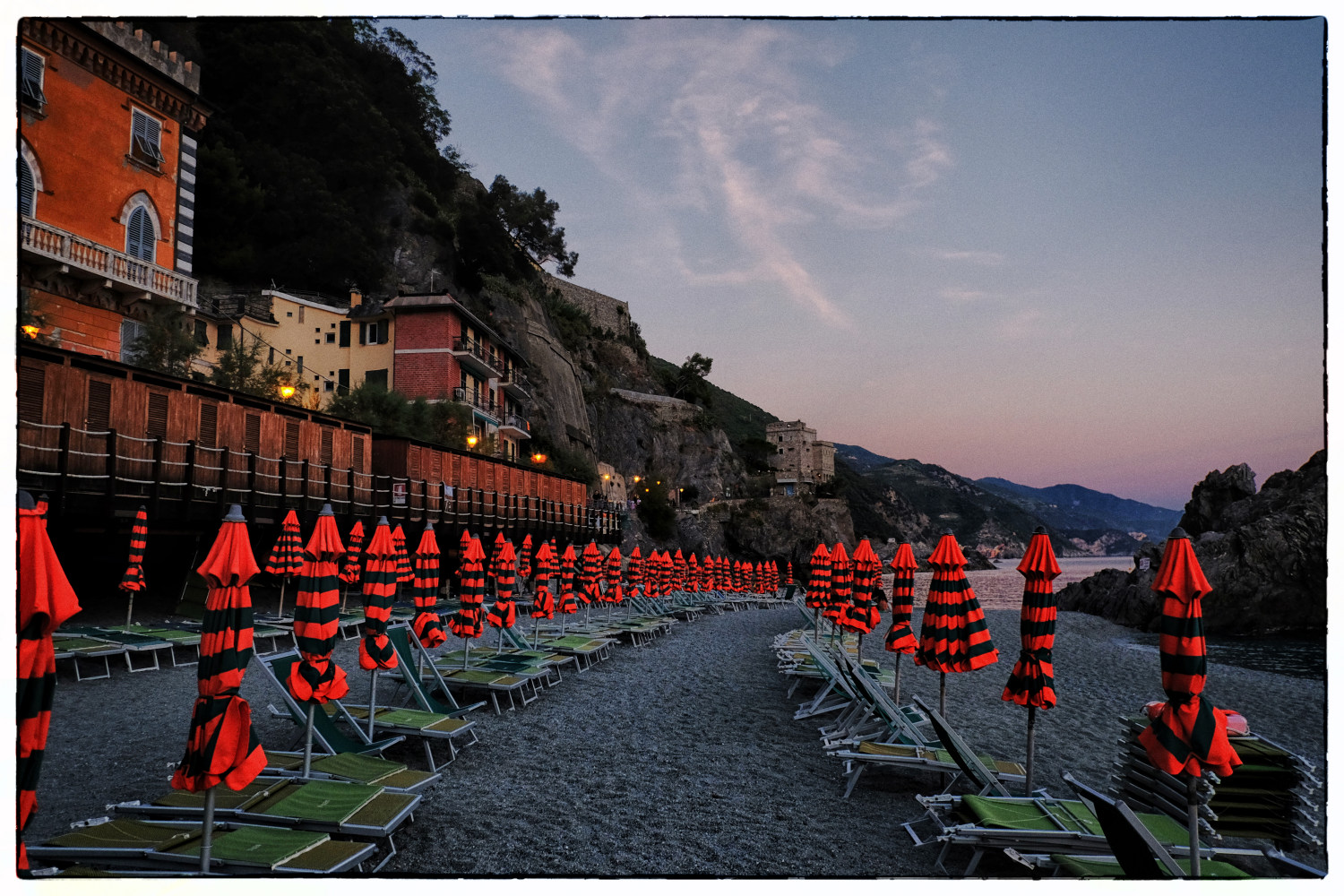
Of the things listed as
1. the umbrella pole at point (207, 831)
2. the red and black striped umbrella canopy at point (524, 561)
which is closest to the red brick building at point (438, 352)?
the red and black striped umbrella canopy at point (524, 561)

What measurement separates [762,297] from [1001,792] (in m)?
32.7

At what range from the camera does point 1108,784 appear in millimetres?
8227

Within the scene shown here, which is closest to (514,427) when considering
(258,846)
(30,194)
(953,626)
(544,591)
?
(30,194)

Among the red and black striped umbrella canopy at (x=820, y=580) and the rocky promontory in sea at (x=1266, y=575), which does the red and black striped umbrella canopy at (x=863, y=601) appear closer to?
the red and black striped umbrella canopy at (x=820, y=580)

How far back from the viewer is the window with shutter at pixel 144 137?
19234 millimetres

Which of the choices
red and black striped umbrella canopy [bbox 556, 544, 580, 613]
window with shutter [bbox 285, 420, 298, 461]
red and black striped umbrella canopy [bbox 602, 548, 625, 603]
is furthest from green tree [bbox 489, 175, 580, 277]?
red and black striped umbrella canopy [bbox 602, 548, 625, 603]

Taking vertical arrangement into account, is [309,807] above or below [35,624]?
below

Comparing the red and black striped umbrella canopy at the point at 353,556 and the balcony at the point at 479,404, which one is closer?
the red and black striped umbrella canopy at the point at 353,556

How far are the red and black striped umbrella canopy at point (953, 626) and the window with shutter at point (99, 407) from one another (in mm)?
14555

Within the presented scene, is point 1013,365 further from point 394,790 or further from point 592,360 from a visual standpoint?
point 592,360

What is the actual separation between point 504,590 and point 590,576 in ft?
17.8

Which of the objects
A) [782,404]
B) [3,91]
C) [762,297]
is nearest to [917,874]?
[3,91]

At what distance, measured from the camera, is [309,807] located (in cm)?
522

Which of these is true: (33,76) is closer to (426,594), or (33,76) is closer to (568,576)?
(426,594)
